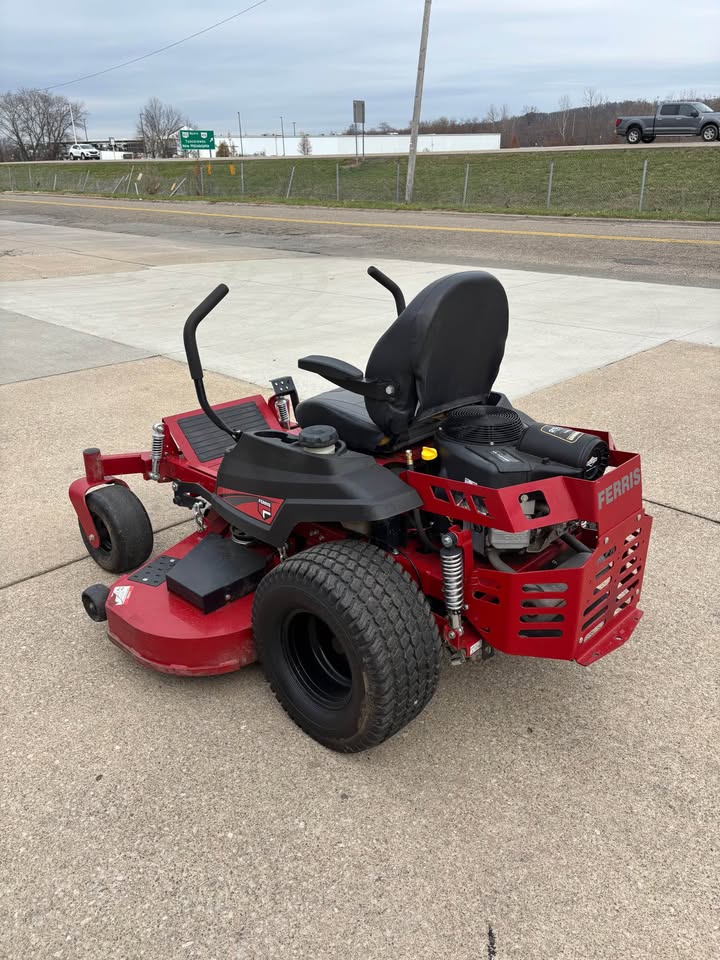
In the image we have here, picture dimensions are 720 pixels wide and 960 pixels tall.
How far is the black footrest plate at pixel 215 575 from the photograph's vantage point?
8.60 feet

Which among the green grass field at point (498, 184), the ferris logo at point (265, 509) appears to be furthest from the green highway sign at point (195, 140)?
the ferris logo at point (265, 509)

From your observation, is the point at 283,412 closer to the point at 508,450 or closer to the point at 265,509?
the point at 265,509

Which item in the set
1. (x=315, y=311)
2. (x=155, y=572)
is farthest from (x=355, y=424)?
(x=315, y=311)

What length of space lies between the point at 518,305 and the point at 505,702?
6.95 meters

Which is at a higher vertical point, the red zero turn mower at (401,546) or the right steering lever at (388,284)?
the right steering lever at (388,284)

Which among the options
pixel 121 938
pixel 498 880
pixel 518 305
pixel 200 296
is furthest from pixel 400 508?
pixel 200 296

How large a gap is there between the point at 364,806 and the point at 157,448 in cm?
178

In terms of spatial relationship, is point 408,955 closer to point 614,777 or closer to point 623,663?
point 614,777

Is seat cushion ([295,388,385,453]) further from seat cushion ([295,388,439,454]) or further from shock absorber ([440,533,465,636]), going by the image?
shock absorber ([440,533,465,636])

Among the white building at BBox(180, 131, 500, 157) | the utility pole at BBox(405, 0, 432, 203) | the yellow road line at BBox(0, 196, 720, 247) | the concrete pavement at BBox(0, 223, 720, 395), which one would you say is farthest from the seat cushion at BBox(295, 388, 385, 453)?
the white building at BBox(180, 131, 500, 157)

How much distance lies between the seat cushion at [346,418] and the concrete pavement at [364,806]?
874 millimetres

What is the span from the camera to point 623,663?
278 cm

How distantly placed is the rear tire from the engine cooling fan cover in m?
0.49

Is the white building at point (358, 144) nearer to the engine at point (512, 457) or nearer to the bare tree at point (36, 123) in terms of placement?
the bare tree at point (36, 123)
